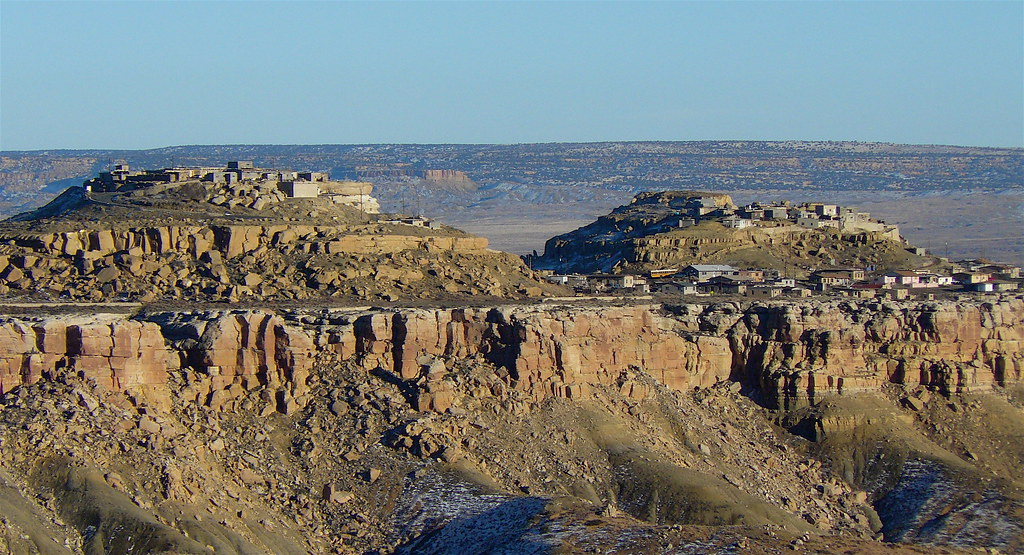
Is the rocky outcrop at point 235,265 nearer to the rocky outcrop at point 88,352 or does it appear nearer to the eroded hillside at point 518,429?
the eroded hillside at point 518,429

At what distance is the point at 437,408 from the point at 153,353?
8.74 m

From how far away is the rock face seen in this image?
5603 centimetres

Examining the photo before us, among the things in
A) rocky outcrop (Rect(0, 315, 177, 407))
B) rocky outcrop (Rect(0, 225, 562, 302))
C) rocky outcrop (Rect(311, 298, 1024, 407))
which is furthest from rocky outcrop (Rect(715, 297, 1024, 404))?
rocky outcrop (Rect(0, 315, 177, 407))

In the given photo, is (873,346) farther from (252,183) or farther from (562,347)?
(252,183)

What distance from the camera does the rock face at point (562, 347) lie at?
184ft

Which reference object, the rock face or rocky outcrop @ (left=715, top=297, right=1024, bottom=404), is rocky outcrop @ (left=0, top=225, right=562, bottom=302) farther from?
rocky outcrop @ (left=715, top=297, right=1024, bottom=404)

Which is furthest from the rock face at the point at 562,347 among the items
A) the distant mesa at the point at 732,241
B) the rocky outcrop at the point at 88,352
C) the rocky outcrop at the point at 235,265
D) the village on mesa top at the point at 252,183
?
the distant mesa at the point at 732,241

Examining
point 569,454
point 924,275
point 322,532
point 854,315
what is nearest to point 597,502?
point 569,454

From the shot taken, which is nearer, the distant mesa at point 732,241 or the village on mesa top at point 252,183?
the village on mesa top at point 252,183

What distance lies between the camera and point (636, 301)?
72375 millimetres

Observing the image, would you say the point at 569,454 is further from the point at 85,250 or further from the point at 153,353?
the point at 85,250

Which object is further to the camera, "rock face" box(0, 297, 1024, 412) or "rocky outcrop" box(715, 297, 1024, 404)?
"rocky outcrop" box(715, 297, 1024, 404)

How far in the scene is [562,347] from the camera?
208 feet

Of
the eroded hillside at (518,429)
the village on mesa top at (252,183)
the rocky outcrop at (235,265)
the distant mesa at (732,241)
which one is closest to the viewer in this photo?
the eroded hillside at (518,429)
